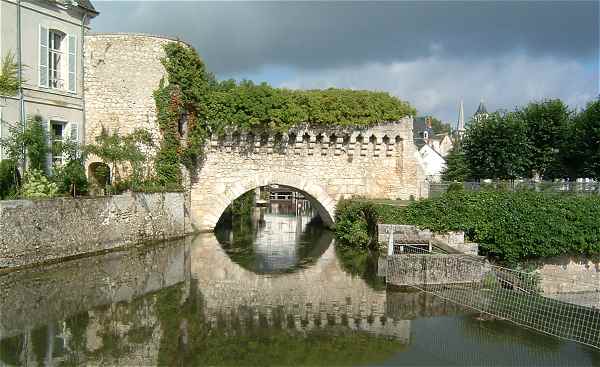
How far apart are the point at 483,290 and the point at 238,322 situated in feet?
18.0

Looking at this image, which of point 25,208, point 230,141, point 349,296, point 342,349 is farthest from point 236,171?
point 342,349

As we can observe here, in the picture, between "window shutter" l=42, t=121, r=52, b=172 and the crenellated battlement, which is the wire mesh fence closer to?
the crenellated battlement

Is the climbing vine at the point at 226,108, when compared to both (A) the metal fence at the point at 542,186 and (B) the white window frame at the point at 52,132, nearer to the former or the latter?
(B) the white window frame at the point at 52,132

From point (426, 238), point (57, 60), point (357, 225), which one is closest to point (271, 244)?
point (357, 225)

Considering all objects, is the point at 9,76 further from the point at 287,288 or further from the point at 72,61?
the point at 287,288

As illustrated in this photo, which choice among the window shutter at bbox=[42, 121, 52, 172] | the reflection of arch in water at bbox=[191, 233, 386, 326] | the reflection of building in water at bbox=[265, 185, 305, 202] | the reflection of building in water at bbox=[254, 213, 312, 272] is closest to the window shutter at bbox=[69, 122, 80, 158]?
the window shutter at bbox=[42, 121, 52, 172]

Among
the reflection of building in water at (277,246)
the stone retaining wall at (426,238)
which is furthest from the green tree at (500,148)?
the stone retaining wall at (426,238)

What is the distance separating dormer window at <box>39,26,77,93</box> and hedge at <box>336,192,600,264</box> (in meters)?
10.9

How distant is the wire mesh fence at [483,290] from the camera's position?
938 centimetres

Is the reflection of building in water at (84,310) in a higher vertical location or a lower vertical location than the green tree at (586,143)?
lower

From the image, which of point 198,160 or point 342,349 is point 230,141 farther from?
point 342,349

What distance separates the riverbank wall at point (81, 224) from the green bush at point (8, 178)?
1.63m

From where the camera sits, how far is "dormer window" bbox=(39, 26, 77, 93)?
1552cm

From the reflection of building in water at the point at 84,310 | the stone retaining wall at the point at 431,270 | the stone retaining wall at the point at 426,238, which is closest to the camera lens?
the reflection of building in water at the point at 84,310
